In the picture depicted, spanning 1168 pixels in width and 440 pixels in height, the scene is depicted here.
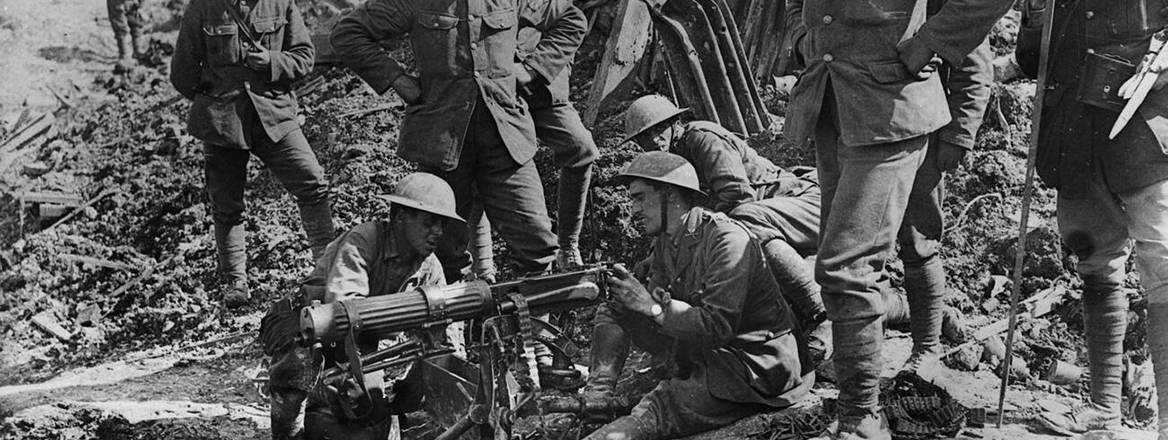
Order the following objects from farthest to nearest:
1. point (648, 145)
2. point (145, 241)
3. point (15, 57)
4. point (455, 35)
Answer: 1. point (15, 57)
2. point (145, 241)
3. point (648, 145)
4. point (455, 35)

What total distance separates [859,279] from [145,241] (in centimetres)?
694

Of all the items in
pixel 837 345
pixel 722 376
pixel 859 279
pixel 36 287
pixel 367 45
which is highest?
pixel 367 45

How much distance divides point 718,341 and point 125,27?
949cm

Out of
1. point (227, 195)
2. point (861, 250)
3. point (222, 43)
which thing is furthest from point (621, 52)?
point (861, 250)

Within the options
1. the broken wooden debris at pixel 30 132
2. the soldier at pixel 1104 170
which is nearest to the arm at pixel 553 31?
the soldier at pixel 1104 170

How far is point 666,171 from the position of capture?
16.4 ft

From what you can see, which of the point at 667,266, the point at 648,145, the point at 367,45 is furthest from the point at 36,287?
the point at 667,266

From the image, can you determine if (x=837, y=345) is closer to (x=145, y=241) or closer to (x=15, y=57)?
(x=145, y=241)

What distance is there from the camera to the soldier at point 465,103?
6.00m

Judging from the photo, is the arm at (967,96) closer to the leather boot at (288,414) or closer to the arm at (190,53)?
the leather boot at (288,414)

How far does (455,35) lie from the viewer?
19.8 ft

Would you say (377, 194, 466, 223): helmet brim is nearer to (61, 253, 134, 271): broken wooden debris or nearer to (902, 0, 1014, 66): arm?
(902, 0, 1014, 66): arm

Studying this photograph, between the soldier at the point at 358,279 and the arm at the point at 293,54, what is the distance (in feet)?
6.94

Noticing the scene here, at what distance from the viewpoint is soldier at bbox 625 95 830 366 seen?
5.52 metres
